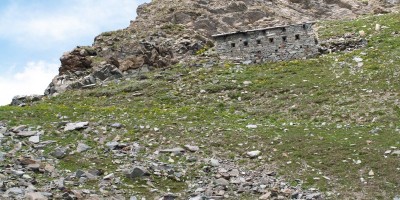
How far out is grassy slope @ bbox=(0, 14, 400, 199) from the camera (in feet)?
58.6

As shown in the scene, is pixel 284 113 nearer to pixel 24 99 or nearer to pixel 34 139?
pixel 34 139

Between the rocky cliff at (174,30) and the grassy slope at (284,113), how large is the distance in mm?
3132

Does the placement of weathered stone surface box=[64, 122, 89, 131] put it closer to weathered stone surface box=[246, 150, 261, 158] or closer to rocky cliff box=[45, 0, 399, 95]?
weathered stone surface box=[246, 150, 261, 158]

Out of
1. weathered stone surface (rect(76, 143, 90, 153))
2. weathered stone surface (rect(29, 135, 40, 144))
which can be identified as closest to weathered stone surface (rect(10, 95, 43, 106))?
weathered stone surface (rect(29, 135, 40, 144))

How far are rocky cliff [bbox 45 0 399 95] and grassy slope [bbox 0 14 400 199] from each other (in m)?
3.13

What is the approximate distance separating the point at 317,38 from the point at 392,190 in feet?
84.0

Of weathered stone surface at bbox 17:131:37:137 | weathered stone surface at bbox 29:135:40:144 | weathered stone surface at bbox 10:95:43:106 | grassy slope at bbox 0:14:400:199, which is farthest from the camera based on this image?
weathered stone surface at bbox 10:95:43:106

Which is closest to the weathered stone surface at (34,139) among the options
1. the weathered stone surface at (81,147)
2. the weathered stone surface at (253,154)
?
the weathered stone surface at (81,147)

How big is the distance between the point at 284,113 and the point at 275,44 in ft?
42.5

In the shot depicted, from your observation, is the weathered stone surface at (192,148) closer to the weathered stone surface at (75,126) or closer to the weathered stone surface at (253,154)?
the weathered stone surface at (253,154)

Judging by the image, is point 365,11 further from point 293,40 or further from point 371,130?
point 371,130

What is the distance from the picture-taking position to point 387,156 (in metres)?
18.0

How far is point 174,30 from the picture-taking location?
46062mm

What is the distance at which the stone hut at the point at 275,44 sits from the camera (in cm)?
3741
